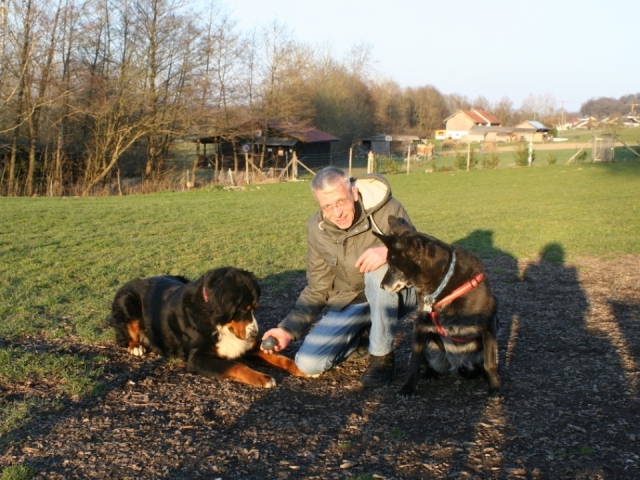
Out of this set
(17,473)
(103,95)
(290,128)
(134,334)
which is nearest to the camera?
(17,473)

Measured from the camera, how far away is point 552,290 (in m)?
7.85

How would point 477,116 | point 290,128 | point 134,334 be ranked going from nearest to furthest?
point 134,334, point 290,128, point 477,116

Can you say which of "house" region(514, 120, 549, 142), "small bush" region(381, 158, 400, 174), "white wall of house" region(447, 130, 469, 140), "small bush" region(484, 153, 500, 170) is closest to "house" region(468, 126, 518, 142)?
"house" region(514, 120, 549, 142)

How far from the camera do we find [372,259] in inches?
181

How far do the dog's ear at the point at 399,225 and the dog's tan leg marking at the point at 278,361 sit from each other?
4.50ft

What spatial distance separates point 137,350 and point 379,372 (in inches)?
83.9

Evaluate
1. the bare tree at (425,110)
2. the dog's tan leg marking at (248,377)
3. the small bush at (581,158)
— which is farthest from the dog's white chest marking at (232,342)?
the bare tree at (425,110)

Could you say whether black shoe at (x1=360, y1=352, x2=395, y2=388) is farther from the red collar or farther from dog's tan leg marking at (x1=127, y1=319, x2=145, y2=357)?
dog's tan leg marking at (x1=127, y1=319, x2=145, y2=357)

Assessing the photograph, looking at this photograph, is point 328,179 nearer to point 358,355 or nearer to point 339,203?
point 339,203

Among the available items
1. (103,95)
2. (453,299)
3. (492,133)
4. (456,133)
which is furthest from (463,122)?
(453,299)

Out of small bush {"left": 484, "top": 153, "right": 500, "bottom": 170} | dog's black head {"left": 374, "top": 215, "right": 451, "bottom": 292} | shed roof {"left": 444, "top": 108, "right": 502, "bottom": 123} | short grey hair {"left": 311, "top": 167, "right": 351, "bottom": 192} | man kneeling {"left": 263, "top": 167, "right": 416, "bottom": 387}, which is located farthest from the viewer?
shed roof {"left": 444, "top": 108, "right": 502, "bottom": 123}

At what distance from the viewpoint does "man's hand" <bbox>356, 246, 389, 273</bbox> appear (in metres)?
4.57

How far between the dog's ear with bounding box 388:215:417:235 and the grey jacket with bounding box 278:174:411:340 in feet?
A: 0.50

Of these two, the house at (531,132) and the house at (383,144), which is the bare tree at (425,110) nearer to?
the house at (531,132)
